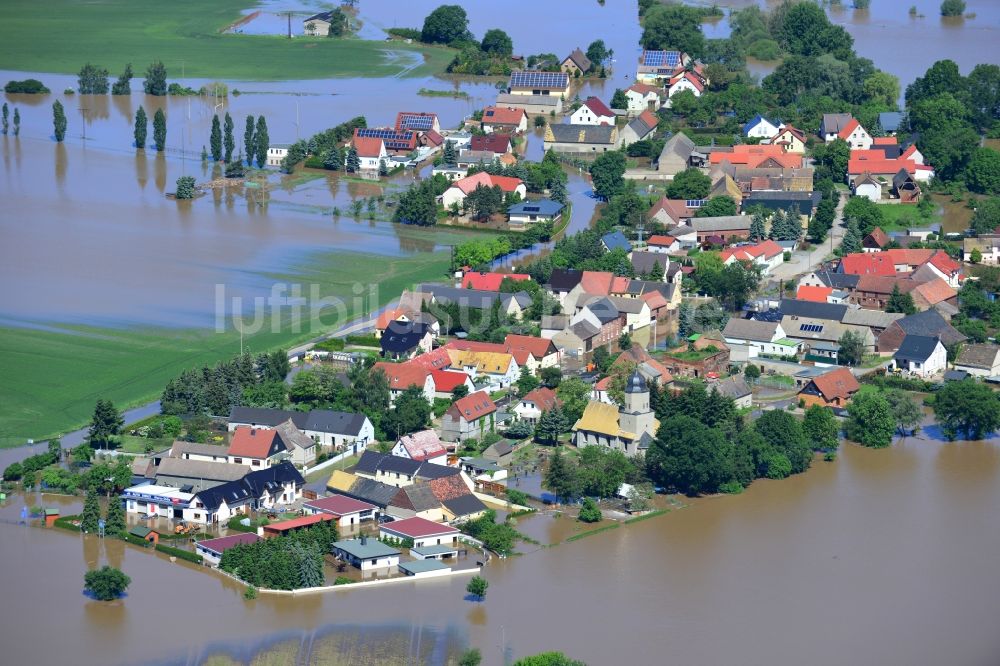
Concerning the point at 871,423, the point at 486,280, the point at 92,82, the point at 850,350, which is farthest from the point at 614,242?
the point at 92,82

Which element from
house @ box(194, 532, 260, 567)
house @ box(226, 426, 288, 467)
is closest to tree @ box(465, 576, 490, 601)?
house @ box(194, 532, 260, 567)

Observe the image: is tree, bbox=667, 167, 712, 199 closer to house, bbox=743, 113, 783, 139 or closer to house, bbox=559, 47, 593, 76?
house, bbox=743, 113, 783, 139

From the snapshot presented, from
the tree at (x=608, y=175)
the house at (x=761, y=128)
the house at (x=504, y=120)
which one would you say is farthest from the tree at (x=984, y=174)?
the house at (x=504, y=120)

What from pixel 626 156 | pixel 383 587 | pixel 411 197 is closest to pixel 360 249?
pixel 411 197

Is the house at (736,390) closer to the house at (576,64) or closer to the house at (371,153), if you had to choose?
the house at (371,153)

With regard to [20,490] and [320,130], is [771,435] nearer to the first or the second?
[20,490]
